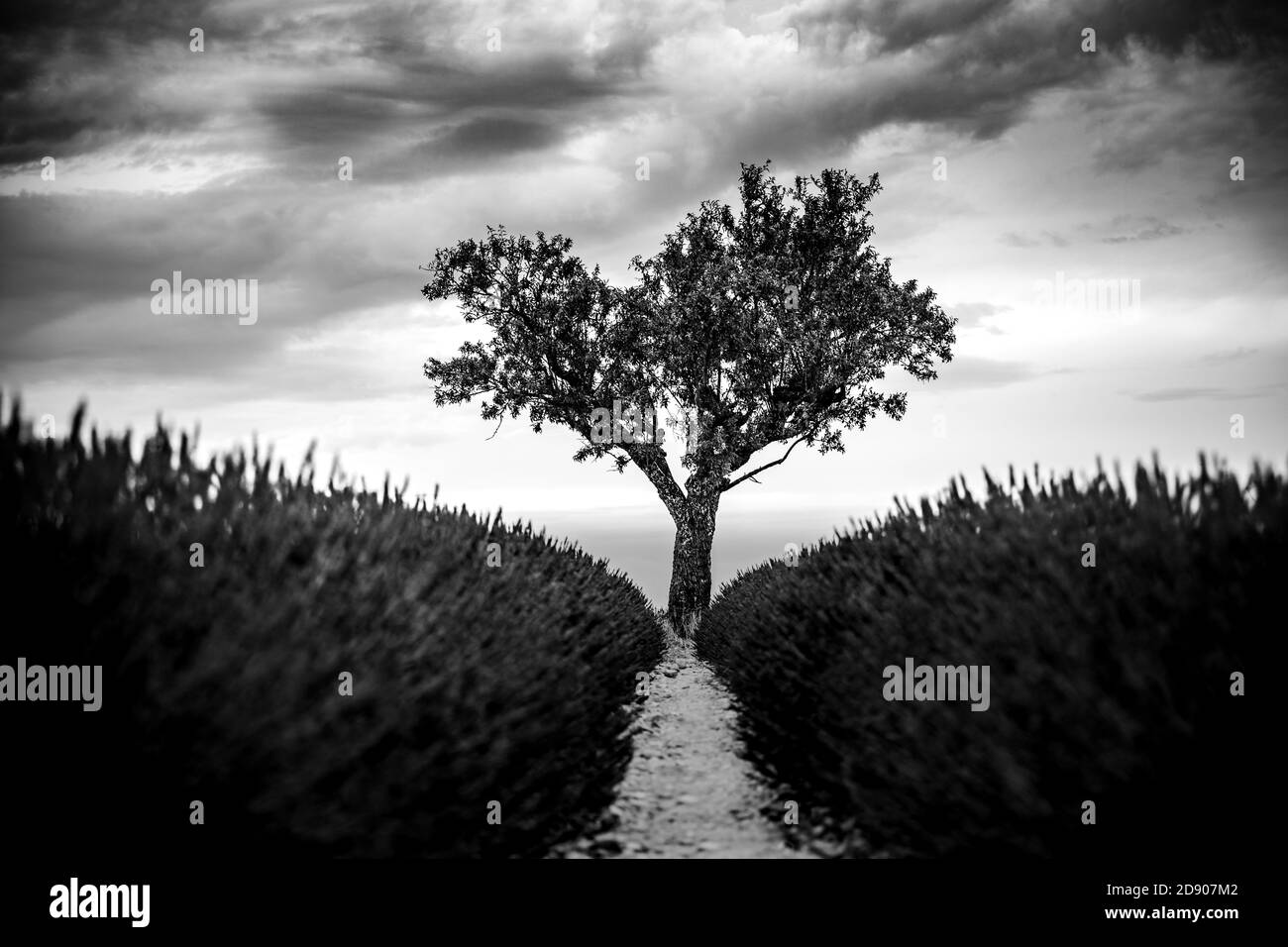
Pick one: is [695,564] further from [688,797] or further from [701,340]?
[688,797]

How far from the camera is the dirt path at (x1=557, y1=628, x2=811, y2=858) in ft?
19.5

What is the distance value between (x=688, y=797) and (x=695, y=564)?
13.8m

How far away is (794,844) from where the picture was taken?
5.98 metres

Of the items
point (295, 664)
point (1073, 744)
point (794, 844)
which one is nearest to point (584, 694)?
point (794, 844)

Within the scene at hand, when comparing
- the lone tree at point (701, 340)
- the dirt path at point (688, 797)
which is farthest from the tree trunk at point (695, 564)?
the dirt path at point (688, 797)

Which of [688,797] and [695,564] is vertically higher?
[695,564]

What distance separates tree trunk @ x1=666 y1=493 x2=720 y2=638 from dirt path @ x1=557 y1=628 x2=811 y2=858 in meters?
9.14

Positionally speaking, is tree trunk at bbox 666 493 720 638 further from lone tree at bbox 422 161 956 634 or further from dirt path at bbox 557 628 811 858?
dirt path at bbox 557 628 811 858

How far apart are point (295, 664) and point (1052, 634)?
149 inches

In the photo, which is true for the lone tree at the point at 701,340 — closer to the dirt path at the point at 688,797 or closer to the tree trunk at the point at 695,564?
the tree trunk at the point at 695,564

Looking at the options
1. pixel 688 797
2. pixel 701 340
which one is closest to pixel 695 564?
pixel 701 340

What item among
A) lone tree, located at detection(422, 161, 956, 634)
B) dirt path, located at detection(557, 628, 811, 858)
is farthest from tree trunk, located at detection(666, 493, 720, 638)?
dirt path, located at detection(557, 628, 811, 858)

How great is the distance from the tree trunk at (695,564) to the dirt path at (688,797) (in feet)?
30.0

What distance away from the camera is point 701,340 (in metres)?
19.6
